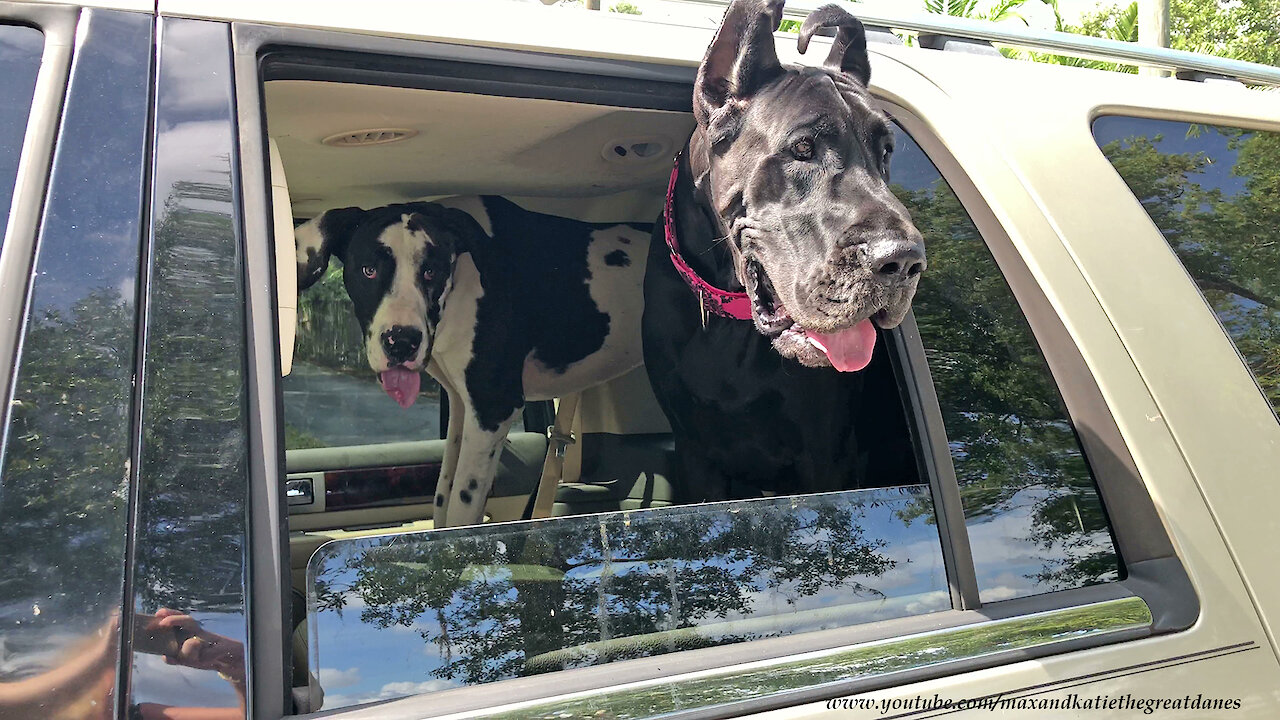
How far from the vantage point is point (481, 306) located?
150 inches

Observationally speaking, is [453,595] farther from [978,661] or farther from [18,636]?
[978,661]

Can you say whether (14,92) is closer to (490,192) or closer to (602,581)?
(602,581)

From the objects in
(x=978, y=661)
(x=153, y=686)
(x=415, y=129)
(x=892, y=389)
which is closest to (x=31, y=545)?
(x=153, y=686)

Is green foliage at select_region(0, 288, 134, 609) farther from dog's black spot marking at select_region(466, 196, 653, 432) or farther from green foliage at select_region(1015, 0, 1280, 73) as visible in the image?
green foliage at select_region(1015, 0, 1280, 73)

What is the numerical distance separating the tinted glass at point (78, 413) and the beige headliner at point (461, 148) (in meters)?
0.56

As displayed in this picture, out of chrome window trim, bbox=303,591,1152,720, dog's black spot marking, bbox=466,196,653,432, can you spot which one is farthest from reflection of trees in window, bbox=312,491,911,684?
dog's black spot marking, bbox=466,196,653,432

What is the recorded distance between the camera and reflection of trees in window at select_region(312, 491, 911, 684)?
1312 millimetres

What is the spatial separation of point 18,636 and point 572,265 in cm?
287

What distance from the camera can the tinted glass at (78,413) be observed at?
103 centimetres

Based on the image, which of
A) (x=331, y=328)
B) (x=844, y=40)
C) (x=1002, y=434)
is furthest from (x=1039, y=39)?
(x=331, y=328)

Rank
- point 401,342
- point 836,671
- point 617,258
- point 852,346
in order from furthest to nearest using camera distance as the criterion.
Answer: point 617,258, point 401,342, point 852,346, point 836,671

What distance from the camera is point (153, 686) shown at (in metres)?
1.05

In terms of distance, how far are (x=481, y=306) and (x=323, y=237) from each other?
656 mm

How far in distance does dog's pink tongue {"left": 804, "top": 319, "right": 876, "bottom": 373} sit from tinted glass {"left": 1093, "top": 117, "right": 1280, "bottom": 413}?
0.59 meters
